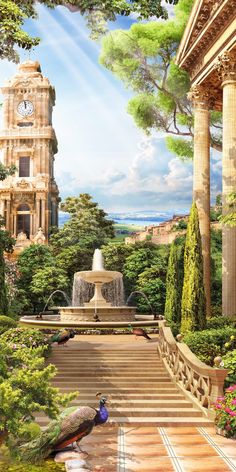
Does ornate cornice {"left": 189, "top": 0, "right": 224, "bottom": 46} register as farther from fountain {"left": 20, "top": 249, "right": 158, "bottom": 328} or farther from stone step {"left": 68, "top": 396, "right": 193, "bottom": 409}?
stone step {"left": 68, "top": 396, "right": 193, "bottom": 409}

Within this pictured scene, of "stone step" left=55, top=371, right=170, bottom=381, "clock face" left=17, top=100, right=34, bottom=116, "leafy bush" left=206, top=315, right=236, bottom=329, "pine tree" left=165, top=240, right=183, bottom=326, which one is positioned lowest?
"stone step" left=55, top=371, right=170, bottom=381

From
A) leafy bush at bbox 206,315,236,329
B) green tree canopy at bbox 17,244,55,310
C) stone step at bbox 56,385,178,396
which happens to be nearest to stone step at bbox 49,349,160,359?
leafy bush at bbox 206,315,236,329

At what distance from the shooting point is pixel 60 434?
928 cm

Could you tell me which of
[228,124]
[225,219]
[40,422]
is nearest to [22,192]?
[228,124]

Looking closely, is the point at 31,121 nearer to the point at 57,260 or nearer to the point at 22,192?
the point at 22,192

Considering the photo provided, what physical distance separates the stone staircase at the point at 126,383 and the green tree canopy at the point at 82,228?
3051 cm

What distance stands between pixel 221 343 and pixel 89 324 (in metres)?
9.75

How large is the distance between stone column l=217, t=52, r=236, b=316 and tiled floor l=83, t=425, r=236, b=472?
10027 millimetres

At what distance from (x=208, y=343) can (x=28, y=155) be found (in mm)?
49228

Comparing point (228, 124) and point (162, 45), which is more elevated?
point (162, 45)

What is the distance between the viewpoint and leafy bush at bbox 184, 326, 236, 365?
16.9 metres

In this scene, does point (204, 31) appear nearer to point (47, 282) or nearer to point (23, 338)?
point (23, 338)

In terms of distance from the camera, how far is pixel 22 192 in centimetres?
6219

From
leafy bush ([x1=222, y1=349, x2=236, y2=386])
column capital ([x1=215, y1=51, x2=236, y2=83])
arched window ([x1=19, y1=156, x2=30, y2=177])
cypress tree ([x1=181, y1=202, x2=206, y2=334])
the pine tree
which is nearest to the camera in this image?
leafy bush ([x1=222, y1=349, x2=236, y2=386])
